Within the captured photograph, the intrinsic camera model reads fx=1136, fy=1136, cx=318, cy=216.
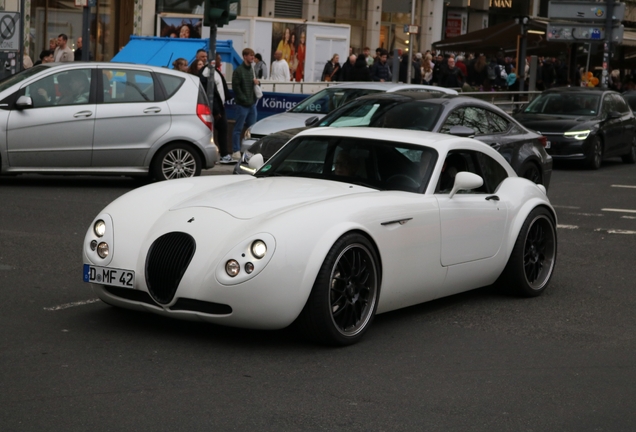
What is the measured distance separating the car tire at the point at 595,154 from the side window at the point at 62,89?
10830 mm

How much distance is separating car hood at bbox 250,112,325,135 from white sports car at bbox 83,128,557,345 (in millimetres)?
8643

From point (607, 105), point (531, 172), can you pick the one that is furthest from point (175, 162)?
point (607, 105)

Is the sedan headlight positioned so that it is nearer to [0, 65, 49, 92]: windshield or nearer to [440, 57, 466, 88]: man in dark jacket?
[440, 57, 466, 88]: man in dark jacket

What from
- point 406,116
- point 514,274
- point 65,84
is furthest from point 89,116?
point 514,274

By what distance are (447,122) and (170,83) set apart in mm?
4036

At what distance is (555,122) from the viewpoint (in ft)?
72.2

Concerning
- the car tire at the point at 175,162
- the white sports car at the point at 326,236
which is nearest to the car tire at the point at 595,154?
the car tire at the point at 175,162

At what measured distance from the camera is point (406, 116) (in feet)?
44.4

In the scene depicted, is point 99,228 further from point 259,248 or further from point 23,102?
point 23,102

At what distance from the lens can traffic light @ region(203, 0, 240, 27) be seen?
17.5m

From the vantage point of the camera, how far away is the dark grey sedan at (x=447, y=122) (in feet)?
44.1

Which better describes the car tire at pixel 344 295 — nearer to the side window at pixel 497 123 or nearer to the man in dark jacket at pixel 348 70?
the side window at pixel 497 123

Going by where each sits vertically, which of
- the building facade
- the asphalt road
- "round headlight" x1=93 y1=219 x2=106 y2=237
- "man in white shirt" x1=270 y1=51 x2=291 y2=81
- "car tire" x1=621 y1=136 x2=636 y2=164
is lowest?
the asphalt road

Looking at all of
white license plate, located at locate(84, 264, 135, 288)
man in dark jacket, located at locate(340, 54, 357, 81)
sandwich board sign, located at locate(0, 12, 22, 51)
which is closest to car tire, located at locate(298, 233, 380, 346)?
white license plate, located at locate(84, 264, 135, 288)
